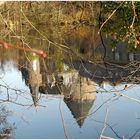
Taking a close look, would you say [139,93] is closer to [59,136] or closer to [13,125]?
[59,136]

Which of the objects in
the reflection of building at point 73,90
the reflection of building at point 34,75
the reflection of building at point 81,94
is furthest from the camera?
the reflection of building at point 81,94

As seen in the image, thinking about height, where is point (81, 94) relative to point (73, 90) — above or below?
below

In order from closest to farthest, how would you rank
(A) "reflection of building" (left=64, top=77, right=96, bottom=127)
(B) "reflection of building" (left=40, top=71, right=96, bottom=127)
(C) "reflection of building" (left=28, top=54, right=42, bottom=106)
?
(C) "reflection of building" (left=28, top=54, right=42, bottom=106) < (B) "reflection of building" (left=40, top=71, right=96, bottom=127) < (A) "reflection of building" (left=64, top=77, right=96, bottom=127)

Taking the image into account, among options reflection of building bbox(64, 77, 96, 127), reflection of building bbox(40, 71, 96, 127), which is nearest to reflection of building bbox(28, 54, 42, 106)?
reflection of building bbox(40, 71, 96, 127)

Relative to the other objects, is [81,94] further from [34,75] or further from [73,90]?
[73,90]

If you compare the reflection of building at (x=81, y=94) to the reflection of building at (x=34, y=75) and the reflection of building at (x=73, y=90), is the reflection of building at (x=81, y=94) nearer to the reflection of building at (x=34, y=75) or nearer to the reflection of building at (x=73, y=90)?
the reflection of building at (x=73, y=90)

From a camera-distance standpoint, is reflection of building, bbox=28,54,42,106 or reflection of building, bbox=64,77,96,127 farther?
reflection of building, bbox=64,77,96,127

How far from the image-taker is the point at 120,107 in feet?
19.6

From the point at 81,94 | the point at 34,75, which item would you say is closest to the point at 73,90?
the point at 81,94

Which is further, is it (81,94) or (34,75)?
(34,75)

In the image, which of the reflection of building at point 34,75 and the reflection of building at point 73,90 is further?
the reflection of building at point 73,90

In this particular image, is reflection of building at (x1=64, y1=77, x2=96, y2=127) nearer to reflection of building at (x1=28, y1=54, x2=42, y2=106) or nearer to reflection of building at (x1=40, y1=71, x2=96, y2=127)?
reflection of building at (x1=40, y1=71, x2=96, y2=127)

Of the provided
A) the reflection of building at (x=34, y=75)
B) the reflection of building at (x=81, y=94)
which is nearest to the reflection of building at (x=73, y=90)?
the reflection of building at (x=81, y=94)

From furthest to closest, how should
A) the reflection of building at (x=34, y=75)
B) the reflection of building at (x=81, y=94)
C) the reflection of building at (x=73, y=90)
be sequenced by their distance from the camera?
the reflection of building at (x=81, y=94) → the reflection of building at (x=73, y=90) → the reflection of building at (x=34, y=75)
